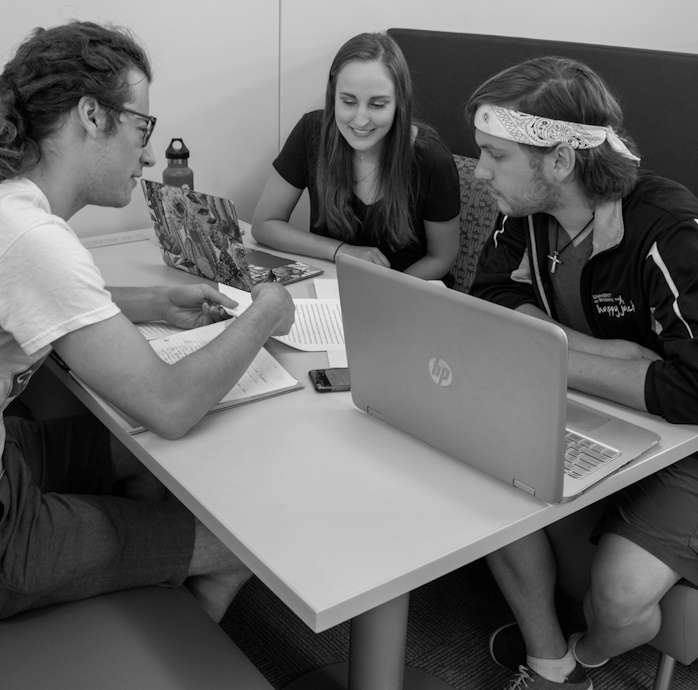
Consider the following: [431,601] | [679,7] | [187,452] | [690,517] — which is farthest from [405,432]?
[679,7]

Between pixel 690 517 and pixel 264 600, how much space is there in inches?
39.0

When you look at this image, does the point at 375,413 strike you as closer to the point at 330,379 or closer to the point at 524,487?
the point at 330,379

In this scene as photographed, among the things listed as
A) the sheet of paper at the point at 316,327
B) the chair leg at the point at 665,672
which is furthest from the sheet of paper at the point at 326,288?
the chair leg at the point at 665,672

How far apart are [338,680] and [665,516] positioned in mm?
722

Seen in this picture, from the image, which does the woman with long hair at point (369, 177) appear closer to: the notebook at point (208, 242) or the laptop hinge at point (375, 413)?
the notebook at point (208, 242)

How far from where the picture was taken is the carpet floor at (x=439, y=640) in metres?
1.71

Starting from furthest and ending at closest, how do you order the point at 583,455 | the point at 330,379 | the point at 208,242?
the point at 208,242
the point at 330,379
the point at 583,455

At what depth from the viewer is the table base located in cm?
165

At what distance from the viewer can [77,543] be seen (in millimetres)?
1201

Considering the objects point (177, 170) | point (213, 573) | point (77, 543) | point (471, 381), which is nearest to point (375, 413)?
point (471, 381)

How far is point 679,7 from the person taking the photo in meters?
3.07

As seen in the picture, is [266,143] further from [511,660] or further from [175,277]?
[511,660]

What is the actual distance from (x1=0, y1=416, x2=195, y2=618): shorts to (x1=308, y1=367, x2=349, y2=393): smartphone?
29 cm

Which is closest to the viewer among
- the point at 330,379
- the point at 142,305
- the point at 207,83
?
the point at 330,379
